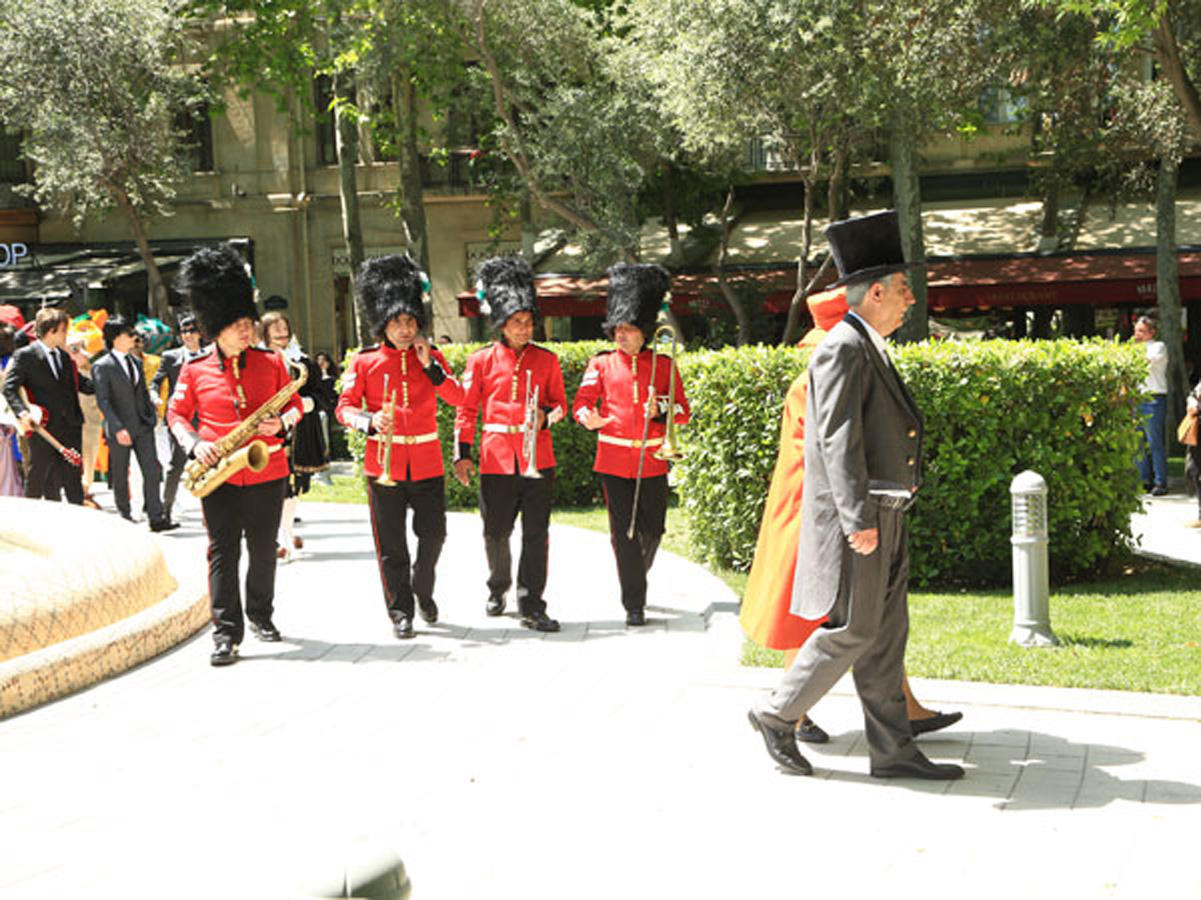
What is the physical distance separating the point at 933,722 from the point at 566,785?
5.01 ft

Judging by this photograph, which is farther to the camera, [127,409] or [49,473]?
[127,409]

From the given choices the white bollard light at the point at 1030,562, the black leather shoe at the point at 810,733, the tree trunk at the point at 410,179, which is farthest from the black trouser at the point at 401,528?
the tree trunk at the point at 410,179

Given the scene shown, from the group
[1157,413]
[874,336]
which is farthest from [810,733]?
[1157,413]

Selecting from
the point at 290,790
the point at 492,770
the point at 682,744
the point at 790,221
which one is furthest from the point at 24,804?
the point at 790,221

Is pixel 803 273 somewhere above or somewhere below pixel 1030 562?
above

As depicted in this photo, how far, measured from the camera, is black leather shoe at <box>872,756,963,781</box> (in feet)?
17.7

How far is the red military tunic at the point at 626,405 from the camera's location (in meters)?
8.80

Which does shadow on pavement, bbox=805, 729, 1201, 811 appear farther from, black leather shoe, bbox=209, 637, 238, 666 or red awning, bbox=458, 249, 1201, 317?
red awning, bbox=458, 249, 1201, 317

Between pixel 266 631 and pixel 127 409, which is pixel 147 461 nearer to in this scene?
pixel 127 409

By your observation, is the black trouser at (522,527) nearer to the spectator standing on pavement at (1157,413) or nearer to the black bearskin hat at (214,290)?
the black bearskin hat at (214,290)

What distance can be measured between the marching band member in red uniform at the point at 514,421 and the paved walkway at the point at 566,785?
2.46ft

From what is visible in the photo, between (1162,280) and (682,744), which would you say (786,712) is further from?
(1162,280)

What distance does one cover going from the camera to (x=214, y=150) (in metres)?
35.2

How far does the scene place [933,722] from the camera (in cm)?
593
